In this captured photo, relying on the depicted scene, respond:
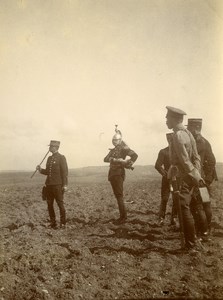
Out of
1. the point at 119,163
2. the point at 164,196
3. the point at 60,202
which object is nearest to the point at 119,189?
the point at 119,163

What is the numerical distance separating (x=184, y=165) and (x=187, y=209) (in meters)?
0.53

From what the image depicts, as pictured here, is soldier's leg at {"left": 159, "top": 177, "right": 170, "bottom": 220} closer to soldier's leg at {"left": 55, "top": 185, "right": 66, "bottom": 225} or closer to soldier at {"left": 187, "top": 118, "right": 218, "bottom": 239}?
soldier at {"left": 187, "top": 118, "right": 218, "bottom": 239}

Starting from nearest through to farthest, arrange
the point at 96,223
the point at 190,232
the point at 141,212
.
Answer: the point at 190,232
the point at 96,223
the point at 141,212

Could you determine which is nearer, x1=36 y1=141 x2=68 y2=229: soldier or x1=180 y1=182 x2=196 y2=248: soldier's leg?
x1=180 y1=182 x2=196 y2=248: soldier's leg

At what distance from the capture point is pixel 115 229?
600 centimetres

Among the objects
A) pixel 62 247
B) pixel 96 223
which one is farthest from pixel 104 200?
pixel 62 247

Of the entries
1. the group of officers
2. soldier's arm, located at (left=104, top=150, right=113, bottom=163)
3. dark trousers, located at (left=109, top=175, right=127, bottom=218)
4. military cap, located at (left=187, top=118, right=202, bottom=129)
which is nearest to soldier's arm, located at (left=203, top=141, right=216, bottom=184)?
the group of officers

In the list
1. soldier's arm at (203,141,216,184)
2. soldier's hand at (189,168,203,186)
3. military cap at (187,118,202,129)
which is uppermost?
military cap at (187,118,202,129)

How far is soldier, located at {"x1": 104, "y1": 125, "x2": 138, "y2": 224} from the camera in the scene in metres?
6.36

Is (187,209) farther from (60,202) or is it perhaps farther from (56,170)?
(56,170)

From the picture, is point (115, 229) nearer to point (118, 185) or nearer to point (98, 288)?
point (118, 185)

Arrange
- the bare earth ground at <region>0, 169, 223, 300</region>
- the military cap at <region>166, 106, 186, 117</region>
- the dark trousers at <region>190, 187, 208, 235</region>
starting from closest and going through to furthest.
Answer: the bare earth ground at <region>0, 169, 223, 300</region> < the military cap at <region>166, 106, 186, 117</region> < the dark trousers at <region>190, 187, 208, 235</region>

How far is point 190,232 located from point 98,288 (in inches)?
55.2

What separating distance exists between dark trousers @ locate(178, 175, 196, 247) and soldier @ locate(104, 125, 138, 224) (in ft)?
6.22
